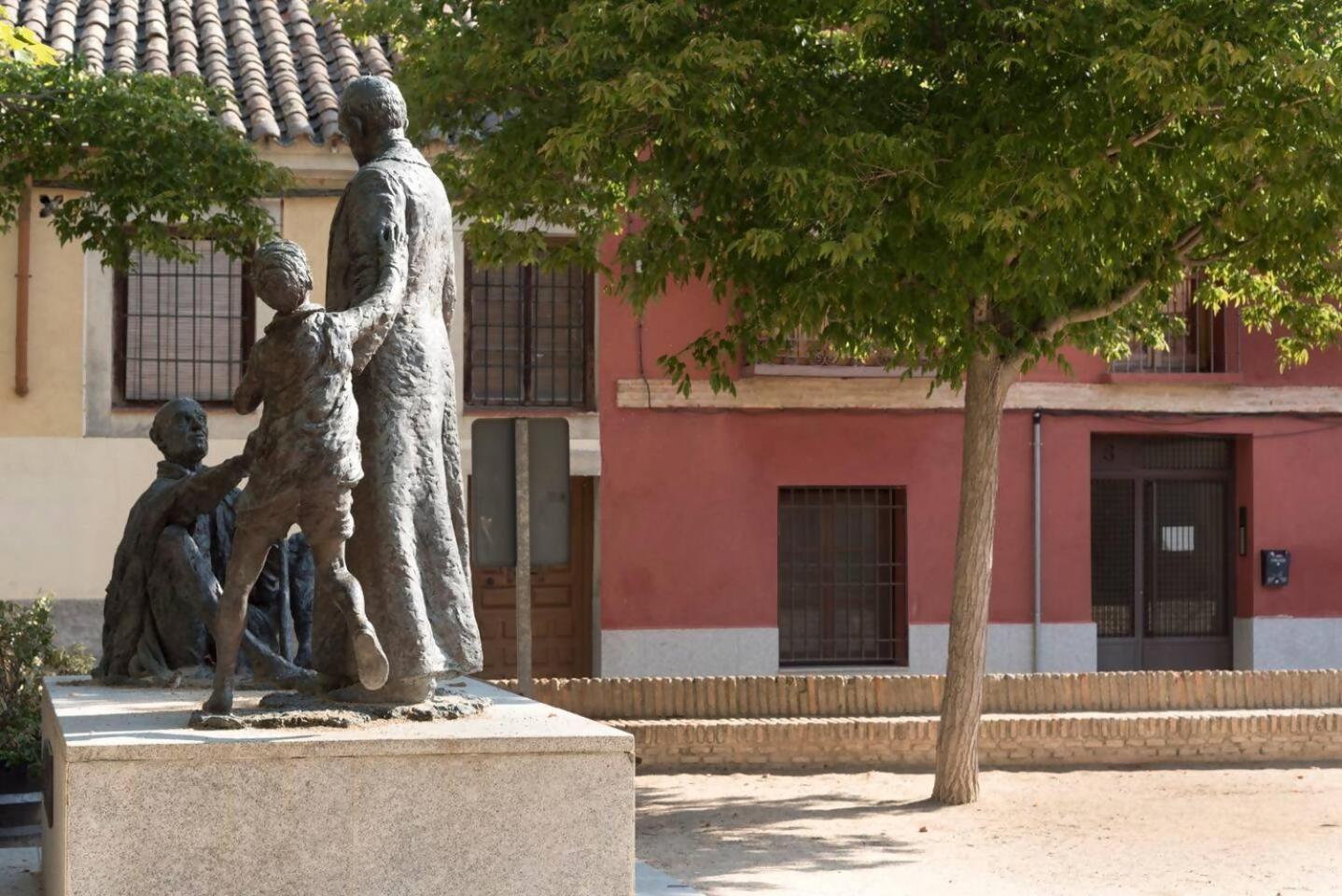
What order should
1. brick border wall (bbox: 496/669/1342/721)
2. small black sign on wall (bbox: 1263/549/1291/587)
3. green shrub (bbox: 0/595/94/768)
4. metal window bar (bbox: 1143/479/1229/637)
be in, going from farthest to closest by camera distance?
metal window bar (bbox: 1143/479/1229/637) → small black sign on wall (bbox: 1263/549/1291/587) → brick border wall (bbox: 496/669/1342/721) → green shrub (bbox: 0/595/94/768)

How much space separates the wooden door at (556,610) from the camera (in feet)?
64.7

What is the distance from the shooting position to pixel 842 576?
20500 millimetres

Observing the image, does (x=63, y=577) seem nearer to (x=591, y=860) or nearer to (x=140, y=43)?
(x=140, y=43)

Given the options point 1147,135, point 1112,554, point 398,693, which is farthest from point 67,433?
point 398,693

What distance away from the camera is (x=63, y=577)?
18.1 meters

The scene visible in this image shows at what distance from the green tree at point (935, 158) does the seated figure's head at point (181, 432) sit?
13.9ft

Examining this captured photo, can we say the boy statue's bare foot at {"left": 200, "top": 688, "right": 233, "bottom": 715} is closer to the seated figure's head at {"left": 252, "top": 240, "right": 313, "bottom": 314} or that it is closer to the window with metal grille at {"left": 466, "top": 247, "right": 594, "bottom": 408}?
the seated figure's head at {"left": 252, "top": 240, "right": 313, "bottom": 314}

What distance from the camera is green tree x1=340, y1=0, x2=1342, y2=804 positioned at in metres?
11.0

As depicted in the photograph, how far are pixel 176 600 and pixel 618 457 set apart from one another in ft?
40.1

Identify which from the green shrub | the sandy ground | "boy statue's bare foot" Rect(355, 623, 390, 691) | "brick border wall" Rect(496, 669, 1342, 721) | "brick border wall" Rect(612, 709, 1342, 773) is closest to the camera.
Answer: "boy statue's bare foot" Rect(355, 623, 390, 691)

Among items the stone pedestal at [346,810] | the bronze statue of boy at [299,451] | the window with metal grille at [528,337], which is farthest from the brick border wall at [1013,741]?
the stone pedestal at [346,810]

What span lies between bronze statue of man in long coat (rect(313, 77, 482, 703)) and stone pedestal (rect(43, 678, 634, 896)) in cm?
51

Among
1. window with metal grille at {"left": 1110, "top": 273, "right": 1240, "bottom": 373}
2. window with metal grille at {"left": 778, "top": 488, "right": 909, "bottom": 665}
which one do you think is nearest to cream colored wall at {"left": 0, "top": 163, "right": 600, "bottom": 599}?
window with metal grille at {"left": 778, "top": 488, "right": 909, "bottom": 665}

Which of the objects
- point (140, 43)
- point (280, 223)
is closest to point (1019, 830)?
point (280, 223)
